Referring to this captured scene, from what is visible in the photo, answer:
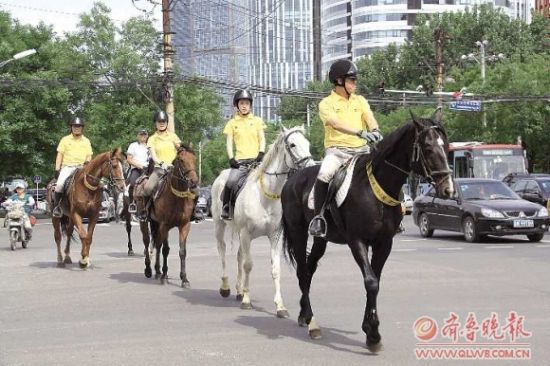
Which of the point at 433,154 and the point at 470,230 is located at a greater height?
the point at 433,154

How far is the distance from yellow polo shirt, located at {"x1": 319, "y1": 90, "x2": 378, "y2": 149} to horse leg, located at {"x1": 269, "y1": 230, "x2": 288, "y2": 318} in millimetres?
1997

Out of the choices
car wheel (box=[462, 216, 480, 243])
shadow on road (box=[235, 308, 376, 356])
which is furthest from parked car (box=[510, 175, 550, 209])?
shadow on road (box=[235, 308, 376, 356])

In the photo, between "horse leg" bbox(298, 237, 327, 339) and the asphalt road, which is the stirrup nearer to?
"horse leg" bbox(298, 237, 327, 339)

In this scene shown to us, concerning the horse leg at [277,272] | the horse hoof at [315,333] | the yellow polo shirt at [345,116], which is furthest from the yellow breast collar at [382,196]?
the horse leg at [277,272]

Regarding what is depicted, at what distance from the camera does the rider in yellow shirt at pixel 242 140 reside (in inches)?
488

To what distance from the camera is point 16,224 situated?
922 inches

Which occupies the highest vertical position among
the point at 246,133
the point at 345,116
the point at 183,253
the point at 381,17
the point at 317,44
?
the point at 381,17

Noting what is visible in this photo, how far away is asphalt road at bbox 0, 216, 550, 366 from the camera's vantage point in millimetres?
8430

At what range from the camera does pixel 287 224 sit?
33.7 ft

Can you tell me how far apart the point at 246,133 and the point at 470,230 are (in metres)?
11.1

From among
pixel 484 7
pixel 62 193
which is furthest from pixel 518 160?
pixel 484 7

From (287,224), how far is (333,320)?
1215 millimetres

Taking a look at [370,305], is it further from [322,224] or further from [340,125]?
[340,125]

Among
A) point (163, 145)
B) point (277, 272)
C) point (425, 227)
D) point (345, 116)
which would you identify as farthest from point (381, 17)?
point (345, 116)
